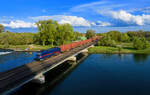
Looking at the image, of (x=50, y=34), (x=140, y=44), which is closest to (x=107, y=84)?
(x=140, y=44)

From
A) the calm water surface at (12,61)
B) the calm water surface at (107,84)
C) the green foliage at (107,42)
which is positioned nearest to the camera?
the calm water surface at (107,84)

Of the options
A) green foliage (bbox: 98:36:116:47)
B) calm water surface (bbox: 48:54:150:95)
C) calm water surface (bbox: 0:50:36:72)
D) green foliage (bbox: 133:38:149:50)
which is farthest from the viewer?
green foliage (bbox: 98:36:116:47)

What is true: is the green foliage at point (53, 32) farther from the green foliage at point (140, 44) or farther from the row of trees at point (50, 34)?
the green foliage at point (140, 44)

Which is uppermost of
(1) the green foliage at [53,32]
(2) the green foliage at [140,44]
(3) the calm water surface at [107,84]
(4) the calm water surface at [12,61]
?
(1) the green foliage at [53,32]

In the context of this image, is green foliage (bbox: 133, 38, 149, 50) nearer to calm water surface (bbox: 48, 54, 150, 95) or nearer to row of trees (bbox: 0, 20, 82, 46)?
calm water surface (bbox: 48, 54, 150, 95)

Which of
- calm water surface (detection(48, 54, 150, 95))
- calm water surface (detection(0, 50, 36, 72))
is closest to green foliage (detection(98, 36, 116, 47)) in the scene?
calm water surface (detection(0, 50, 36, 72))

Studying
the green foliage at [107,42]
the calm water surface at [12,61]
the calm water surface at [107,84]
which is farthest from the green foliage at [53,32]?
the calm water surface at [107,84]

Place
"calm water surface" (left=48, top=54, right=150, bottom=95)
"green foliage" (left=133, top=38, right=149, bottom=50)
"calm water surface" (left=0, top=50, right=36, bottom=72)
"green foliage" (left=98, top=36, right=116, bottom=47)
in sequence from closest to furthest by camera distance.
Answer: "calm water surface" (left=48, top=54, right=150, bottom=95) < "calm water surface" (left=0, top=50, right=36, bottom=72) < "green foliage" (left=133, top=38, right=149, bottom=50) < "green foliage" (left=98, top=36, right=116, bottom=47)

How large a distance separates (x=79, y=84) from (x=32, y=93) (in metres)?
10.1

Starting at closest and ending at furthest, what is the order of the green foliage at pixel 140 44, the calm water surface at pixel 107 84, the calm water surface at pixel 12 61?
1. the calm water surface at pixel 107 84
2. the calm water surface at pixel 12 61
3. the green foliage at pixel 140 44

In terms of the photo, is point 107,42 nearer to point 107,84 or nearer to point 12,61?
point 12,61

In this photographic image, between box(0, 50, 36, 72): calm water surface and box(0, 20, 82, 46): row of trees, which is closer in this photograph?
box(0, 50, 36, 72): calm water surface

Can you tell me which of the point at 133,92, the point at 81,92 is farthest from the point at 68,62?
the point at 133,92

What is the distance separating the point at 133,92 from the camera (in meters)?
25.7
